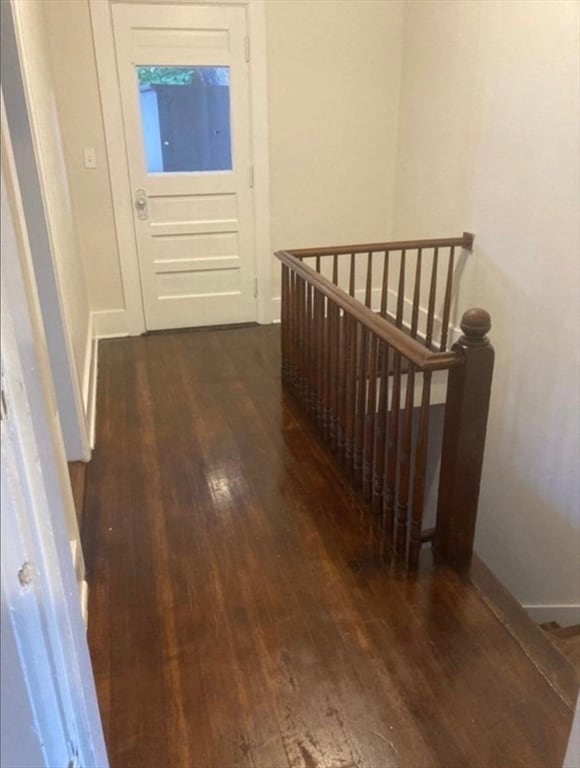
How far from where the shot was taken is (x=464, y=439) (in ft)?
6.41

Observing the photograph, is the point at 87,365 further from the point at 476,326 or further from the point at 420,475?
the point at 476,326

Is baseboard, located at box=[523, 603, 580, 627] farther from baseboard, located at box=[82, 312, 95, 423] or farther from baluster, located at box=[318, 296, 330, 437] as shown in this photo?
baseboard, located at box=[82, 312, 95, 423]

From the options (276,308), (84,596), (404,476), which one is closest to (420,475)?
(404,476)

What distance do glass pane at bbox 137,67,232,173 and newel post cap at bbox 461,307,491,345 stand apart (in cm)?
283

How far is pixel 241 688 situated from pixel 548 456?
2.05 meters

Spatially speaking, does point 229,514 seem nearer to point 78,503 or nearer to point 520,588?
point 78,503

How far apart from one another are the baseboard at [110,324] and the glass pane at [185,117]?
40.5 inches

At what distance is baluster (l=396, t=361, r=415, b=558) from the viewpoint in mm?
2066

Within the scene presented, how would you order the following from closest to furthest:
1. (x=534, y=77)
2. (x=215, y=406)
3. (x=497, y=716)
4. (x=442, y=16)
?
1. (x=497, y=716)
2. (x=534, y=77)
3. (x=215, y=406)
4. (x=442, y=16)

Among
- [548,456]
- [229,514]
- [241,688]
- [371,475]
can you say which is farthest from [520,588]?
[241,688]

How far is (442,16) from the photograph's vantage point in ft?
11.9

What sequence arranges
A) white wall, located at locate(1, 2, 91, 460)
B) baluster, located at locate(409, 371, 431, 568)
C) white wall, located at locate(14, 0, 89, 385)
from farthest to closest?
white wall, located at locate(14, 0, 89, 385), white wall, located at locate(1, 2, 91, 460), baluster, located at locate(409, 371, 431, 568)

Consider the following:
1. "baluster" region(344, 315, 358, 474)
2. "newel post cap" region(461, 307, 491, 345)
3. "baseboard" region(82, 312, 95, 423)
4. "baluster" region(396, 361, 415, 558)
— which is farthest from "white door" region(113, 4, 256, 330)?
"newel post cap" region(461, 307, 491, 345)

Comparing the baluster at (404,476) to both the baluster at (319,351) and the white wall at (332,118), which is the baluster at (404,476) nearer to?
the baluster at (319,351)
